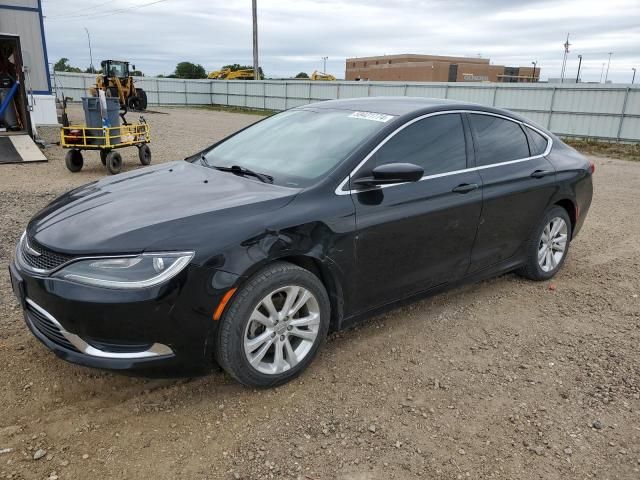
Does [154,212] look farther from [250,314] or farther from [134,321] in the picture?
[250,314]

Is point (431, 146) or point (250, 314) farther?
point (431, 146)

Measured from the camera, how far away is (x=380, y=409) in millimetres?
2873

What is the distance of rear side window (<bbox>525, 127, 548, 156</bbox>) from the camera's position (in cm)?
445

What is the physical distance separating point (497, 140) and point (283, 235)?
87.2 inches

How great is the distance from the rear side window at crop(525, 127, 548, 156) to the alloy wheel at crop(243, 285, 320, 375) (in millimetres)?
2614

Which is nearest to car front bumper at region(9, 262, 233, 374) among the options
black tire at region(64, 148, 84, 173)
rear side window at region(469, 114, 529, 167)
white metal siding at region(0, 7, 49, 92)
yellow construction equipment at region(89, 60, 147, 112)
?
rear side window at region(469, 114, 529, 167)

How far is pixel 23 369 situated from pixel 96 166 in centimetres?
880

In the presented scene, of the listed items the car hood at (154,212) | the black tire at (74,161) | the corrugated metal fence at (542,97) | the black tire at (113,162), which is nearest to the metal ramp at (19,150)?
the black tire at (74,161)

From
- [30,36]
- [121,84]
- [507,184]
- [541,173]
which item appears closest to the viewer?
[507,184]

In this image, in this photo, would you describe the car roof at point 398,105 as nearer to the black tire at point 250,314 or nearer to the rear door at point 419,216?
the rear door at point 419,216

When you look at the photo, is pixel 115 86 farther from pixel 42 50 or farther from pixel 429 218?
pixel 429 218

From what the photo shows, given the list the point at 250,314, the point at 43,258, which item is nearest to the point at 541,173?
the point at 250,314

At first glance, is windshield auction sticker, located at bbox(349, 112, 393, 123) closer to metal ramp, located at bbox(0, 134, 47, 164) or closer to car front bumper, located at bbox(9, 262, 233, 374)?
car front bumper, located at bbox(9, 262, 233, 374)

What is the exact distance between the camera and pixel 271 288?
2.76 m
